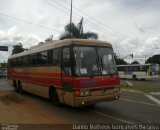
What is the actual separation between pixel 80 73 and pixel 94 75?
60cm

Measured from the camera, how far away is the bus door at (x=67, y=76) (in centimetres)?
1255

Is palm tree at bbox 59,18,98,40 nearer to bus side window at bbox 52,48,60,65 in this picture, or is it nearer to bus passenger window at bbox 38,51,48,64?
bus passenger window at bbox 38,51,48,64

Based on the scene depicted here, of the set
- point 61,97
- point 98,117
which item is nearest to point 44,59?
point 61,97

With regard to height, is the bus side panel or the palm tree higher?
the palm tree

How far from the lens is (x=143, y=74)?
5153 centimetres

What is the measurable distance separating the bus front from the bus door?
1.04 feet

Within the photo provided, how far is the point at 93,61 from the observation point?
12875 millimetres

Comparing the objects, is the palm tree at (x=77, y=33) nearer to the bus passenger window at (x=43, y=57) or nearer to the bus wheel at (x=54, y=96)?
the bus passenger window at (x=43, y=57)

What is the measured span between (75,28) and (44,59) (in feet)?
102

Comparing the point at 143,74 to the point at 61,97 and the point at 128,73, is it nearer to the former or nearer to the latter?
the point at 128,73

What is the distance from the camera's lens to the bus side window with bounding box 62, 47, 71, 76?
42.2 ft

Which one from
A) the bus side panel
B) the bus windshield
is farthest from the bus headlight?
the bus side panel

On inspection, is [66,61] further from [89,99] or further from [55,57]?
[89,99]

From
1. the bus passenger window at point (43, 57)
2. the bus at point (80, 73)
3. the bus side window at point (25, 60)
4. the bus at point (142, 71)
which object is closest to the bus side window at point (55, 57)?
the bus at point (80, 73)
